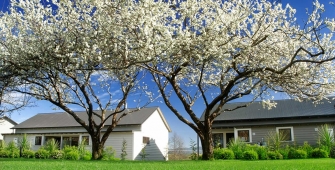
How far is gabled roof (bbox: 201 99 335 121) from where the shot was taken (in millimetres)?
23847

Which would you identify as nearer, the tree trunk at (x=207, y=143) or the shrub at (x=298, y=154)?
the tree trunk at (x=207, y=143)

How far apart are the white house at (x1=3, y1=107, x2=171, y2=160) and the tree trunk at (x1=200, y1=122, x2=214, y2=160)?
9832mm

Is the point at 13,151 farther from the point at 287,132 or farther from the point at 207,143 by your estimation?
the point at 287,132

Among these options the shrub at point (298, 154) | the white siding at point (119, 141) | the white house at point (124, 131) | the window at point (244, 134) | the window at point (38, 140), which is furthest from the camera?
the window at point (38, 140)

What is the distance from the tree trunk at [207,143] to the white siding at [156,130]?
12983 mm

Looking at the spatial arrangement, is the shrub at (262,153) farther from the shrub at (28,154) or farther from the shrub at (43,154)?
the shrub at (28,154)

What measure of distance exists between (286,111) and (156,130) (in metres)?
12.3

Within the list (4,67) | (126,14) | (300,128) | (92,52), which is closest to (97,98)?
(4,67)

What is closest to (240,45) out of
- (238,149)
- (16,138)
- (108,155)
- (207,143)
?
(207,143)

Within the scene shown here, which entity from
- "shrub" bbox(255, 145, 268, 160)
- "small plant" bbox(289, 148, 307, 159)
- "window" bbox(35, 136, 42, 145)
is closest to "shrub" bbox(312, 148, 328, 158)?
"small plant" bbox(289, 148, 307, 159)

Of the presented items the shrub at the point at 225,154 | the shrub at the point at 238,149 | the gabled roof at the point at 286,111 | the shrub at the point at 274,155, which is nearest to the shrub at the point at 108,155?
the shrub at the point at 225,154

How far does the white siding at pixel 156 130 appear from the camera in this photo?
28608 mm

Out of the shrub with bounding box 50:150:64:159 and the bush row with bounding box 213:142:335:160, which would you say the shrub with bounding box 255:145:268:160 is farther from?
the shrub with bounding box 50:150:64:159

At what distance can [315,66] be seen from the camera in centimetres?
1345
